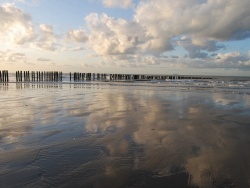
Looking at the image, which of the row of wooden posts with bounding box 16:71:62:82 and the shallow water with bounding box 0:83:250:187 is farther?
the row of wooden posts with bounding box 16:71:62:82

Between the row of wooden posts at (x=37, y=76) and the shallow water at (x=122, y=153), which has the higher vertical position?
the row of wooden posts at (x=37, y=76)

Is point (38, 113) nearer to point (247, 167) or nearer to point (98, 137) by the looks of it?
point (98, 137)

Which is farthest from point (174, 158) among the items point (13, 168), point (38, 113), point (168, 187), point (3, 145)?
point (38, 113)

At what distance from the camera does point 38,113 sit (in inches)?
400

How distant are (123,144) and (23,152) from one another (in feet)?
7.50

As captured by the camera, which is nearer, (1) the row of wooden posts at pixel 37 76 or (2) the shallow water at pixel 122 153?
(2) the shallow water at pixel 122 153

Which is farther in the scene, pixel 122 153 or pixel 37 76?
pixel 37 76

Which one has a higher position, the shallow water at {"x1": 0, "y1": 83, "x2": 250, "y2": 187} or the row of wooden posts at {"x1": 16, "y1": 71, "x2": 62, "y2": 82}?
the row of wooden posts at {"x1": 16, "y1": 71, "x2": 62, "y2": 82}

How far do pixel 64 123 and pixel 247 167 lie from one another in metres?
5.82

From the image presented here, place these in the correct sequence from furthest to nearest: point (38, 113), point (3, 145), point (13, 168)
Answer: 1. point (38, 113)
2. point (3, 145)
3. point (13, 168)

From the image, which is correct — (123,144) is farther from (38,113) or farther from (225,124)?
(38,113)

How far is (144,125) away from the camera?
8141mm

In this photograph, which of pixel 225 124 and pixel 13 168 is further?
pixel 225 124

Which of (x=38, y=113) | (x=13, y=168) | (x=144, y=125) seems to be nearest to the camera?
(x=13, y=168)
